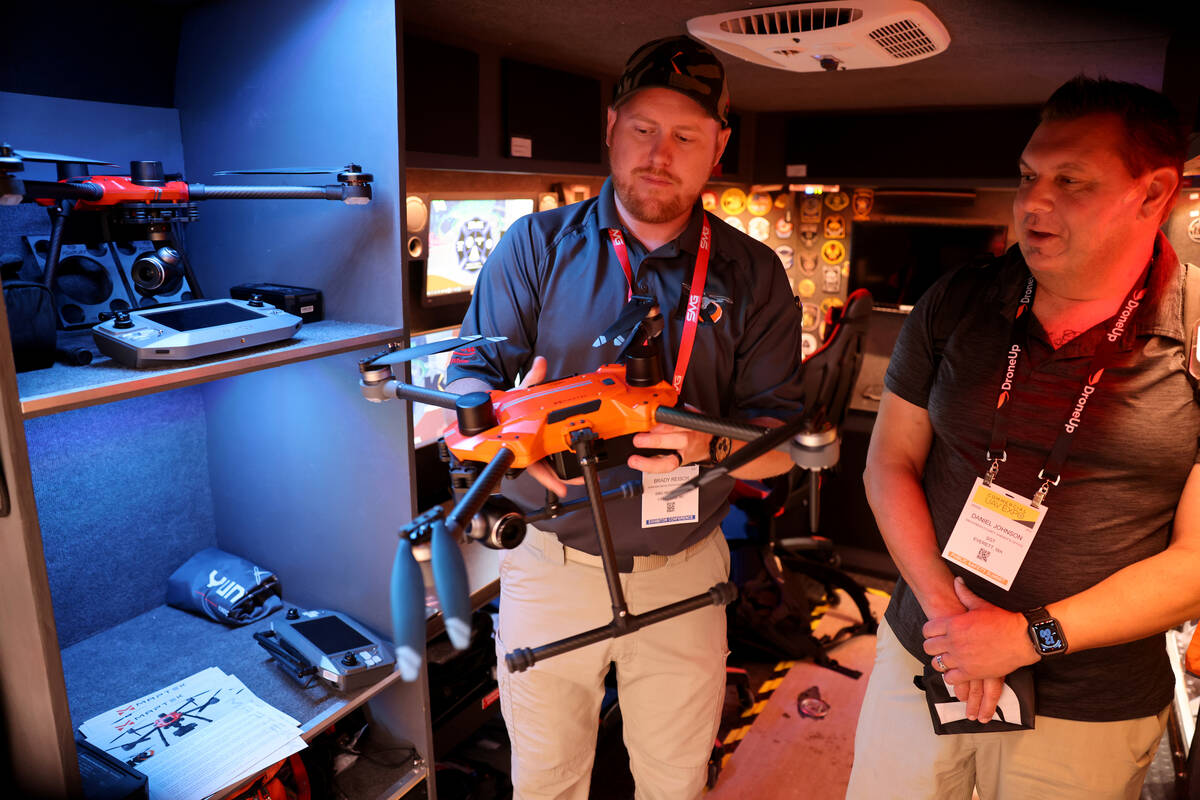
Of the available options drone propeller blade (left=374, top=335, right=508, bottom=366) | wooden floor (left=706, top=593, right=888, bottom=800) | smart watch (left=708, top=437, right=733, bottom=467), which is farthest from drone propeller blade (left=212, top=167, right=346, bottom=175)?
wooden floor (left=706, top=593, right=888, bottom=800)

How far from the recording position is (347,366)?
70.0 inches

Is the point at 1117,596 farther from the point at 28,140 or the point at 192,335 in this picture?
the point at 28,140

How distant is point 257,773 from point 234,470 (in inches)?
33.8

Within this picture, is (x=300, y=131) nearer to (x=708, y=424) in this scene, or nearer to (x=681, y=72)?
(x=681, y=72)

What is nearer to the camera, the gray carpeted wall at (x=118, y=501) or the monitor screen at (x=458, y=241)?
the gray carpeted wall at (x=118, y=501)

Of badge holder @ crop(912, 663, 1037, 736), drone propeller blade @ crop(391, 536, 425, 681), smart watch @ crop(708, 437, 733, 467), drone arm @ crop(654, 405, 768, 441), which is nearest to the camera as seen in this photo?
drone propeller blade @ crop(391, 536, 425, 681)

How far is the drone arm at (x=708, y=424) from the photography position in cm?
97

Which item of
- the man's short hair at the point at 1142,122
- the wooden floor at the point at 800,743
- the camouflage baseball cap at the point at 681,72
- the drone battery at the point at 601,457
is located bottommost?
the wooden floor at the point at 800,743

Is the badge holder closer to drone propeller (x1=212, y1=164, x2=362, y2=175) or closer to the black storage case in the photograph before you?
drone propeller (x1=212, y1=164, x2=362, y2=175)

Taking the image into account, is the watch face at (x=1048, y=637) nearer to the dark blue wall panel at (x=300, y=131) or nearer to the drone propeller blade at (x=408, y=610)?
the drone propeller blade at (x=408, y=610)

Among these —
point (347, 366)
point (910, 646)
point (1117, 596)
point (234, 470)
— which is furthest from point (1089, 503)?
point (234, 470)

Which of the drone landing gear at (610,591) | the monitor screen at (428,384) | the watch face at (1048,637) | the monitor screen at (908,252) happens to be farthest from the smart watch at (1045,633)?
the monitor screen at (908,252)

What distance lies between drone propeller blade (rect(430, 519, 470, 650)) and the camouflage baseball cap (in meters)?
1.16

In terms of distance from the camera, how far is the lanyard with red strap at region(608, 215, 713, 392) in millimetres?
1565
